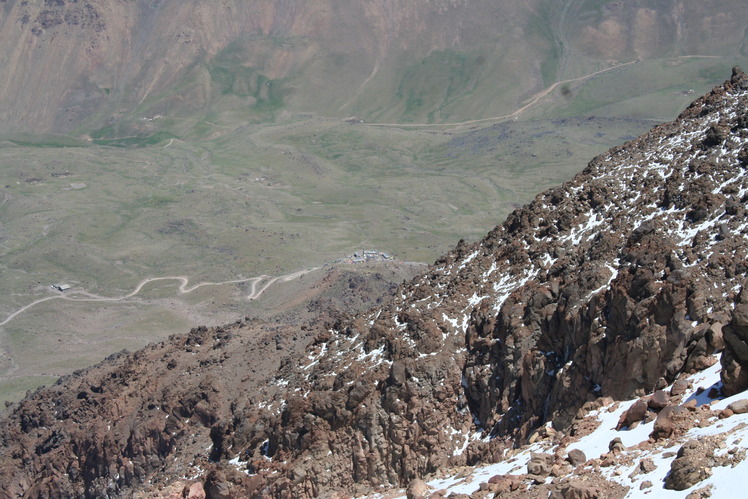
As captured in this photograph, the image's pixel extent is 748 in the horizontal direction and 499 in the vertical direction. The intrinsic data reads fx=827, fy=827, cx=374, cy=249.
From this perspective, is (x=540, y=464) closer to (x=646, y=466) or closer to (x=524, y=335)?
(x=646, y=466)

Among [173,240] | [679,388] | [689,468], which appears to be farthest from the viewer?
[173,240]

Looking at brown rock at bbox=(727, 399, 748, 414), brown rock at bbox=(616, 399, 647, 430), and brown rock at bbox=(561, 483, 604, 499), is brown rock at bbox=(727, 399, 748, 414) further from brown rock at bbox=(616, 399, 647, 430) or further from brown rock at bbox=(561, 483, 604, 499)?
brown rock at bbox=(561, 483, 604, 499)

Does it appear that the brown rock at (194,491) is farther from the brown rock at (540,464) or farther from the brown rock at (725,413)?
the brown rock at (725,413)

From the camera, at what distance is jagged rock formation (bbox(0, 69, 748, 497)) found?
29.8 metres

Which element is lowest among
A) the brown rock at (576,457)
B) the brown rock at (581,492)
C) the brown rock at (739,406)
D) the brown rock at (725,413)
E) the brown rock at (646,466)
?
the brown rock at (576,457)

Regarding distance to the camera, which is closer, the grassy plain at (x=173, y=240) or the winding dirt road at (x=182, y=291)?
the grassy plain at (x=173, y=240)

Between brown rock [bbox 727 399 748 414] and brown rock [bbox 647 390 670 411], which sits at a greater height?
brown rock [bbox 727 399 748 414]

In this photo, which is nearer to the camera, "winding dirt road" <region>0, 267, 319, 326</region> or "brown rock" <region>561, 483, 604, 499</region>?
"brown rock" <region>561, 483, 604, 499</region>

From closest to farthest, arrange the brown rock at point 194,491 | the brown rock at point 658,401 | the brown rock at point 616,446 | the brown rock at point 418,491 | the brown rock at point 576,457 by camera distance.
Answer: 1. the brown rock at point 616,446
2. the brown rock at point 576,457
3. the brown rock at point 658,401
4. the brown rock at point 418,491
5. the brown rock at point 194,491

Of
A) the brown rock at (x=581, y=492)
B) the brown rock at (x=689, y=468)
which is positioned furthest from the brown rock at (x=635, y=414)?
the brown rock at (x=689, y=468)

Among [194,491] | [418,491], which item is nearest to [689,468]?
[418,491]

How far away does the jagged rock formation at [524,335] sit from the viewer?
29781 mm

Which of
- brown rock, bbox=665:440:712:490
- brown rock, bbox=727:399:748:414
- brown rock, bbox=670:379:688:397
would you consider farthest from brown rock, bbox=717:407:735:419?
brown rock, bbox=670:379:688:397

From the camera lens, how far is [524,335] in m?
35.8
